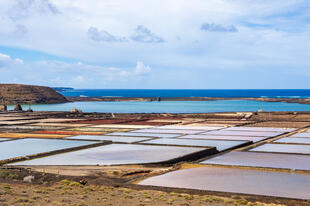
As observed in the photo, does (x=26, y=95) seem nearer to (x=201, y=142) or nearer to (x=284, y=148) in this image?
(x=201, y=142)

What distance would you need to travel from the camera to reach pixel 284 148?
89.1 feet

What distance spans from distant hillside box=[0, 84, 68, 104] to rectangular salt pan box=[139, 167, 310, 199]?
4588 inches

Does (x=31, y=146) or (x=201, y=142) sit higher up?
(x=201, y=142)

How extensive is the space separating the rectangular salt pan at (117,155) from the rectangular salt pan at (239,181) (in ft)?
12.7

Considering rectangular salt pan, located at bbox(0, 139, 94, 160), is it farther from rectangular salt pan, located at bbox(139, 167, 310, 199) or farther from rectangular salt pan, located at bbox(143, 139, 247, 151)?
rectangular salt pan, located at bbox(139, 167, 310, 199)

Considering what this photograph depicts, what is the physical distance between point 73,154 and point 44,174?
663 centimetres

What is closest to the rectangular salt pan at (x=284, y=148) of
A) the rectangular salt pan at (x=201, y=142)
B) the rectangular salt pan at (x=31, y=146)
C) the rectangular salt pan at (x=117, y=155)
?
the rectangular salt pan at (x=201, y=142)

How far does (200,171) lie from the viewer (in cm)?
1941

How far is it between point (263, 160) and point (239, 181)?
5770mm

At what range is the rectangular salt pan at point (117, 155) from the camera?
22.0 meters

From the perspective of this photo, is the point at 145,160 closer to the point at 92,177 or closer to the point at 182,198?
the point at 92,177

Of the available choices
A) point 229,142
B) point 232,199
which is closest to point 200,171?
point 232,199

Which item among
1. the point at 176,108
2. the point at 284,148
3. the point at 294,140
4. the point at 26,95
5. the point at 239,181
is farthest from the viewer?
the point at 26,95

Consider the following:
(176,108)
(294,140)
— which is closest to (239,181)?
(294,140)
